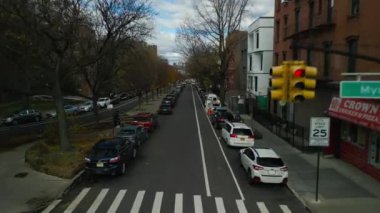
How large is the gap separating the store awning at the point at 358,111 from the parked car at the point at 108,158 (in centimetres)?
1062

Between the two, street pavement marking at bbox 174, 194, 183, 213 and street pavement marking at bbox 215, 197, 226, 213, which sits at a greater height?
street pavement marking at bbox 174, 194, 183, 213

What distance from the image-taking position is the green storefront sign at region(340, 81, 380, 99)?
12.3m

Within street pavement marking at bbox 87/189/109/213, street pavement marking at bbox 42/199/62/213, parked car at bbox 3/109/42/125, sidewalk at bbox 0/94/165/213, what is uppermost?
sidewalk at bbox 0/94/165/213

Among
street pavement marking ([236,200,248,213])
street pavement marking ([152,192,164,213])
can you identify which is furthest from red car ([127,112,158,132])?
street pavement marking ([236,200,248,213])

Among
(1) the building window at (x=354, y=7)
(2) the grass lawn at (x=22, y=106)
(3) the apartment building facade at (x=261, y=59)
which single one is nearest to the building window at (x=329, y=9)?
(1) the building window at (x=354, y=7)

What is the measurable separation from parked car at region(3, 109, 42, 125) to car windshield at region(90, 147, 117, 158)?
28796 millimetres

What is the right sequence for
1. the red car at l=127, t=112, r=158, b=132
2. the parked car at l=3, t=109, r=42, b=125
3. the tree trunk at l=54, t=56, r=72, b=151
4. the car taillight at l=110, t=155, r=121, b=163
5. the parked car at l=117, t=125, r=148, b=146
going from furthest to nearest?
the parked car at l=3, t=109, r=42, b=125 < the red car at l=127, t=112, r=158, b=132 < the parked car at l=117, t=125, r=148, b=146 < the tree trunk at l=54, t=56, r=72, b=151 < the car taillight at l=110, t=155, r=121, b=163

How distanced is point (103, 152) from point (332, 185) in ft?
32.9

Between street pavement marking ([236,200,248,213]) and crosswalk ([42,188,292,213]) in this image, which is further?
street pavement marking ([236,200,248,213])

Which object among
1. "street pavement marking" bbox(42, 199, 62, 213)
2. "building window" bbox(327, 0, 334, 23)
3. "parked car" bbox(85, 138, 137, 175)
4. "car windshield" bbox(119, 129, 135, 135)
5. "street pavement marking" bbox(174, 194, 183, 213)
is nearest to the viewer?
"street pavement marking" bbox(42, 199, 62, 213)

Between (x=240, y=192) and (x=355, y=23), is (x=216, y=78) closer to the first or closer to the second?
(x=355, y=23)

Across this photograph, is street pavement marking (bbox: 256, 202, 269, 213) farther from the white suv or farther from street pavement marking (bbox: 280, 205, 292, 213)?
the white suv

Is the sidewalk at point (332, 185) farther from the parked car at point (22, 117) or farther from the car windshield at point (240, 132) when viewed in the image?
the parked car at point (22, 117)

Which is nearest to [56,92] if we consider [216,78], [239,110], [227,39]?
[239,110]
